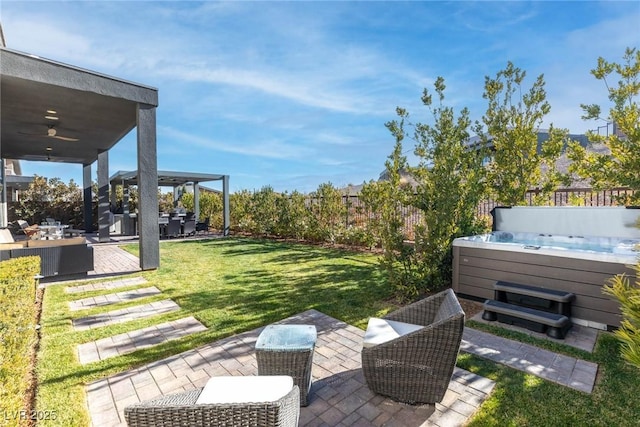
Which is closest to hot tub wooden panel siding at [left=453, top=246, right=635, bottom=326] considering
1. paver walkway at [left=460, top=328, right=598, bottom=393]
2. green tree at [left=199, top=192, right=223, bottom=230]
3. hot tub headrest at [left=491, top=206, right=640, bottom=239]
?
paver walkway at [left=460, top=328, right=598, bottom=393]

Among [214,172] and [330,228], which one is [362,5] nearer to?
[330,228]

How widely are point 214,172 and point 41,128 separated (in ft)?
22.6

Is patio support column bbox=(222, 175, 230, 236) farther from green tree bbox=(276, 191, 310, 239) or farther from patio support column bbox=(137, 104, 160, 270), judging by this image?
patio support column bbox=(137, 104, 160, 270)

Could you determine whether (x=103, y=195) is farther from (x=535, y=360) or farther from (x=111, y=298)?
(x=535, y=360)

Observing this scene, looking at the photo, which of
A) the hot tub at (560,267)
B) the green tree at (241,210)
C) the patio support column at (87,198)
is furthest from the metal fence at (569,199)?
the patio support column at (87,198)

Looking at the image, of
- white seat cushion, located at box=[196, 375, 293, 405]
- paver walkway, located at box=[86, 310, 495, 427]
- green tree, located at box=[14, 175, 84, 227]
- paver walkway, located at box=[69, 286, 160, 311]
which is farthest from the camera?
green tree, located at box=[14, 175, 84, 227]

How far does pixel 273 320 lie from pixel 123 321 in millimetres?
2109

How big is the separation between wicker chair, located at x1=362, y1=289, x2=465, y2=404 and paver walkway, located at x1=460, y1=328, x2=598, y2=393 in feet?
4.17

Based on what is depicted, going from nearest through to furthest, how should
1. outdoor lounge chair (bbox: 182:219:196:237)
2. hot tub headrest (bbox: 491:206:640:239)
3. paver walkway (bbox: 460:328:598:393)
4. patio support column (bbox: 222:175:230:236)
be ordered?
paver walkway (bbox: 460:328:598:393)
hot tub headrest (bbox: 491:206:640:239)
outdoor lounge chair (bbox: 182:219:196:237)
patio support column (bbox: 222:175:230:236)

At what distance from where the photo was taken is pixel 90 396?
2.79 metres

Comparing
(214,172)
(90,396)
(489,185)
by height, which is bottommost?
(90,396)

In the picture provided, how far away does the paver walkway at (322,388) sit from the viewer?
2.48m

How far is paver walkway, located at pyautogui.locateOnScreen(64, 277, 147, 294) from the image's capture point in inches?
238

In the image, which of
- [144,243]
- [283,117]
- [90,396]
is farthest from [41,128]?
[283,117]
